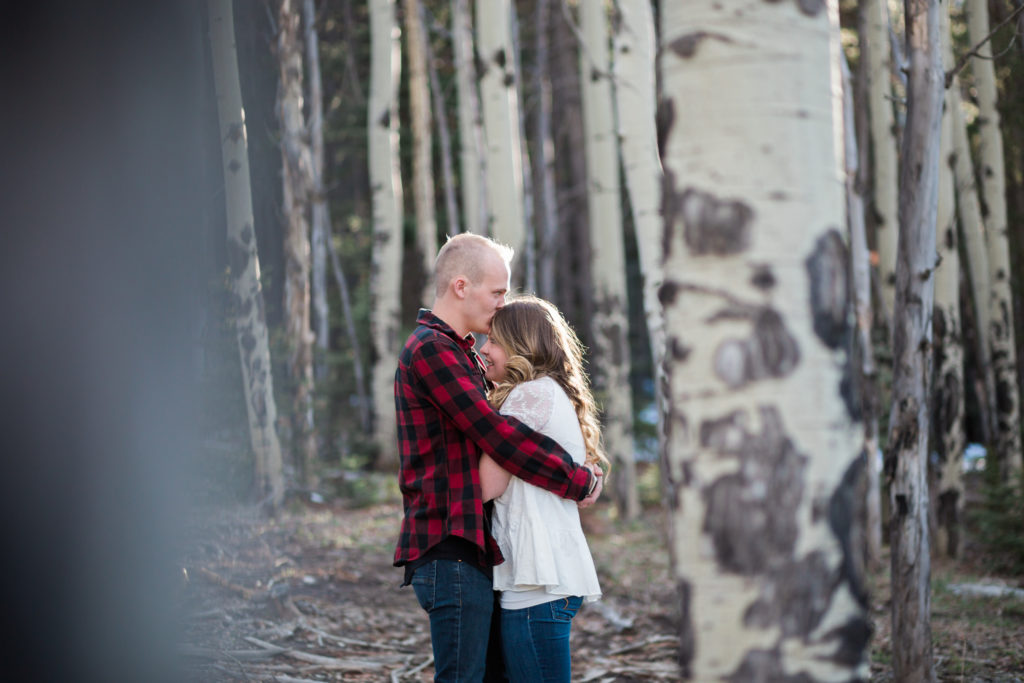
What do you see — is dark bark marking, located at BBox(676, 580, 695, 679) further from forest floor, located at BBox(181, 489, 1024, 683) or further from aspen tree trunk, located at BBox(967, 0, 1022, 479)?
aspen tree trunk, located at BBox(967, 0, 1022, 479)

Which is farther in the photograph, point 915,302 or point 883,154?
point 883,154

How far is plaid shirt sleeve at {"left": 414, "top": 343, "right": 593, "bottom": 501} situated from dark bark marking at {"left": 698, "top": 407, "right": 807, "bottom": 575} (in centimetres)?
97

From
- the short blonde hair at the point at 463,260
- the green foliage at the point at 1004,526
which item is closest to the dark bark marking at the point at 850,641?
the short blonde hair at the point at 463,260

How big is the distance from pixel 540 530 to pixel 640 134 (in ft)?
13.1

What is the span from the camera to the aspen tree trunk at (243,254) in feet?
11.8

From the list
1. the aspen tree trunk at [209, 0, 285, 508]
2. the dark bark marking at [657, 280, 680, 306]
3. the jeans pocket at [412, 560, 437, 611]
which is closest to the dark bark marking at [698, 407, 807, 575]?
the dark bark marking at [657, 280, 680, 306]

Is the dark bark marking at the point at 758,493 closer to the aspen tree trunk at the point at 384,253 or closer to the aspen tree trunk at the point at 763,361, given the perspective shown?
the aspen tree trunk at the point at 763,361

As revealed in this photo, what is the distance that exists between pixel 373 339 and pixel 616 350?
12.8 feet

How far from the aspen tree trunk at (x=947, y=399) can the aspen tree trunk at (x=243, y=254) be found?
5590 mm

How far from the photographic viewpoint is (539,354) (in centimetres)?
272

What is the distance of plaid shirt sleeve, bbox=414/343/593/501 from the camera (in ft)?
8.18

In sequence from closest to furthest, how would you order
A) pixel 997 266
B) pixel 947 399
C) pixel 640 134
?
1. pixel 640 134
2. pixel 947 399
3. pixel 997 266

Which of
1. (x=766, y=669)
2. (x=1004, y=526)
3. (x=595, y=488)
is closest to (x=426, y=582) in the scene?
(x=595, y=488)

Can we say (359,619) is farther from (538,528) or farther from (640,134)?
(640,134)
